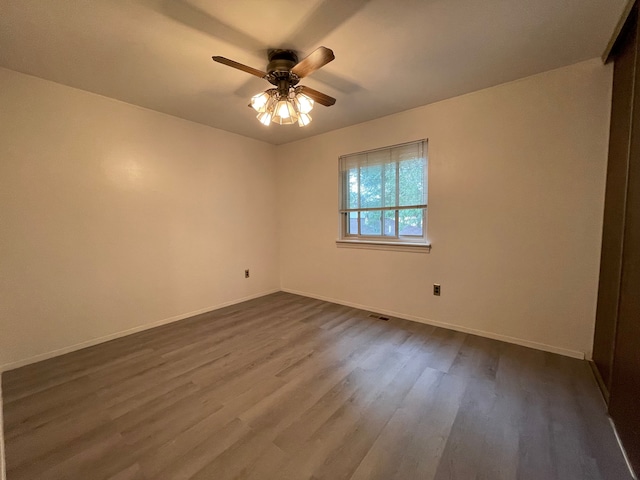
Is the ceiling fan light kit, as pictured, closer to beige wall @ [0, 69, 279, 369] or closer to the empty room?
the empty room

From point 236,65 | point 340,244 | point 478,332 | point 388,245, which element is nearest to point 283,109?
point 236,65

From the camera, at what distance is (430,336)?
250 centimetres

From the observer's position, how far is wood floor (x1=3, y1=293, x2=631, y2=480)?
1.19 metres

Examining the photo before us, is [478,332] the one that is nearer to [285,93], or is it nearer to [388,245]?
[388,245]

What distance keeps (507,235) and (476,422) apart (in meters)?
1.60

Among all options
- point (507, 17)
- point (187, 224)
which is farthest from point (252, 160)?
point (507, 17)

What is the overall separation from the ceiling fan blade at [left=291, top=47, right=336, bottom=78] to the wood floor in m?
2.07

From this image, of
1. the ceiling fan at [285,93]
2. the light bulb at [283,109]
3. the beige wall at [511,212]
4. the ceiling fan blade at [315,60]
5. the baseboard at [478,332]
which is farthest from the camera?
the baseboard at [478,332]

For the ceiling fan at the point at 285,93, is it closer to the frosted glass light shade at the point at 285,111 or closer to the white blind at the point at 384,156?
the frosted glass light shade at the point at 285,111

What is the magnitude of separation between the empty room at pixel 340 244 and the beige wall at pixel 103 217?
0.02 metres

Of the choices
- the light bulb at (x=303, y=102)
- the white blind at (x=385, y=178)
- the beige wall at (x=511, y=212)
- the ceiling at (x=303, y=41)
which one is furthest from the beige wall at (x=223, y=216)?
the light bulb at (x=303, y=102)

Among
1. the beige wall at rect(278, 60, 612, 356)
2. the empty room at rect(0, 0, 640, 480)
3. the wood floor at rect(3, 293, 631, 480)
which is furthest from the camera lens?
the beige wall at rect(278, 60, 612, 356)

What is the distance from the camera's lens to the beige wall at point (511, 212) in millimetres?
1999

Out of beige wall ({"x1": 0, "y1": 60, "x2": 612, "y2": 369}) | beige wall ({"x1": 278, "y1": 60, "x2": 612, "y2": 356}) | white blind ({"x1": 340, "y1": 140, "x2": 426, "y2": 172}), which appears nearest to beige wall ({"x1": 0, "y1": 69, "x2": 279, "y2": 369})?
beige wall ({"x1": 0, "y1": 60, "x2": 612, "y2": 369})
